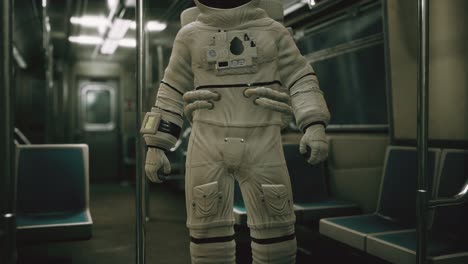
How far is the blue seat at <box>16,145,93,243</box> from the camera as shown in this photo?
2.94 meters

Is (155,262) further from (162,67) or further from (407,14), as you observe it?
(162,67)

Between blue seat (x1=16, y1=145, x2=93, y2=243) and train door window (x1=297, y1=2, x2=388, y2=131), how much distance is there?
2385mm

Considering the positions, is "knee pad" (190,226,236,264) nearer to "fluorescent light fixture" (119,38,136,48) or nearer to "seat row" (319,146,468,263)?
"seat row" (319,146,468,263)

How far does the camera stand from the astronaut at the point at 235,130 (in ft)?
5.94

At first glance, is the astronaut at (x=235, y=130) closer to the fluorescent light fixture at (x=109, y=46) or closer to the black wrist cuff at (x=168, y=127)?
the black wrist cuff at (x=168, y=127)

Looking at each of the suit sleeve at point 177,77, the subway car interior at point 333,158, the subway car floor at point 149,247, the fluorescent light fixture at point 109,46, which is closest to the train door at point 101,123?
the fluorescent light fixture at point 109,46

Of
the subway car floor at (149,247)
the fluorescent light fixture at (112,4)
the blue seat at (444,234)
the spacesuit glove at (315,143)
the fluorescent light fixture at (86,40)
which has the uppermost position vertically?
the fluorescent light fixture at (86,40)

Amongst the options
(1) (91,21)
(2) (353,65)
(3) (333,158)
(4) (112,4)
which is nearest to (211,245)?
(3) (333,158)

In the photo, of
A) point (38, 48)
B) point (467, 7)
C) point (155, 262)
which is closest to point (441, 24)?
point (467, 7)

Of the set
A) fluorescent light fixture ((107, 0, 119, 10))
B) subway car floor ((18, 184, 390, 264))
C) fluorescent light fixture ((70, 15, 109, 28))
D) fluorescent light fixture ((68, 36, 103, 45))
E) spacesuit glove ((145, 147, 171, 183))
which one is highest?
fluorescent light fixture ((70, 15, 109, 28))

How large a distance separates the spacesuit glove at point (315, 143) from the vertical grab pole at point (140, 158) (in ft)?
2.36

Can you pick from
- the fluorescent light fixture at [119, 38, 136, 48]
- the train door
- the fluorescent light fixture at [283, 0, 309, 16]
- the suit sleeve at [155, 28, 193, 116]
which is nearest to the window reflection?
the train door

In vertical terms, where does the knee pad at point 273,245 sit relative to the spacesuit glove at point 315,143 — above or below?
below

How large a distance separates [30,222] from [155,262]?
36.1 inches
